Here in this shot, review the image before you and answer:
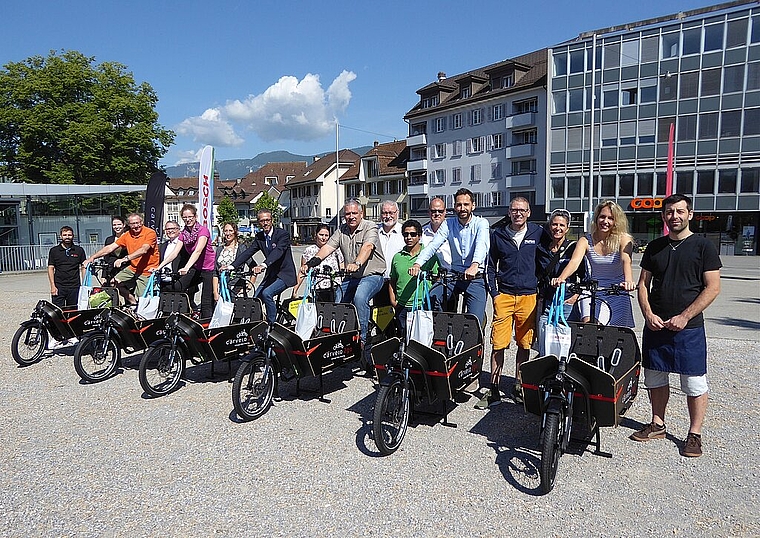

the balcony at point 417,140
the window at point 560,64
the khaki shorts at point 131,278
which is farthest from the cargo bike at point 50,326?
the balcony at point 417,140

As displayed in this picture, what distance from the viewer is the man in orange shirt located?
7555 millimetres

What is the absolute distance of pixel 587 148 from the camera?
120 ft

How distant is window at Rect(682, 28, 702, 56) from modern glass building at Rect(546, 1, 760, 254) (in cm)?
5

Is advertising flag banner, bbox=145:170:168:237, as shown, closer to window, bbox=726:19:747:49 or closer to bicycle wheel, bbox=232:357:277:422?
bicycle wheel, bbox=232:357:277:422

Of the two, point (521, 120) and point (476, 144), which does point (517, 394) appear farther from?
point (476, 144)

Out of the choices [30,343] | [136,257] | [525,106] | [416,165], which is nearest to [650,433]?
[136,257]

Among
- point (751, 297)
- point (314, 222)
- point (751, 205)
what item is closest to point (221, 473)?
point (751, 297)

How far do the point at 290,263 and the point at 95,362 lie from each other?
230cm

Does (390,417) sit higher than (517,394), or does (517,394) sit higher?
(390,417)

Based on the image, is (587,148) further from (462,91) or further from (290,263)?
(290,263)

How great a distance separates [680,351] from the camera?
13.4 ft

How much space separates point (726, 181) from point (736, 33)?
760 cm

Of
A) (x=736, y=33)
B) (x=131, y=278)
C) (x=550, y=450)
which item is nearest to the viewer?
(x=550, y=450)

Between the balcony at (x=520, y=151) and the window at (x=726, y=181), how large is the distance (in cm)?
1149
